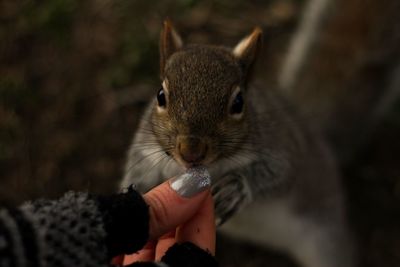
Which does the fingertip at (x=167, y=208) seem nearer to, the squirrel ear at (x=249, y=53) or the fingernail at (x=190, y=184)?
A: the fingernail at (x=190, y=184)

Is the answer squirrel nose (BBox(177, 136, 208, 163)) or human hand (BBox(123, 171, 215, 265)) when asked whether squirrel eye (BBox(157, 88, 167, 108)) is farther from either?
human hand (BBox(123, 171, 215, 265))

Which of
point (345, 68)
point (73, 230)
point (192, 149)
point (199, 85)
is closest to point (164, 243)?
point (192, 149)

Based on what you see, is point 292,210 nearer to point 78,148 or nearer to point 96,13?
point 78,148

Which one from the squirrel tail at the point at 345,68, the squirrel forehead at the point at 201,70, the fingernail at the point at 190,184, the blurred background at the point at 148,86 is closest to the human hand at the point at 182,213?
the fingernail at the point at 190,184

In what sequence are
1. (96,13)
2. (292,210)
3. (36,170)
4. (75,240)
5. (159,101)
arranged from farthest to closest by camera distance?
(96,13) → (36,170) → (292,210) → (159,101) → (75,240)

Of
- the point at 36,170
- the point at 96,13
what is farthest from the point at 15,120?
the point at 96,13

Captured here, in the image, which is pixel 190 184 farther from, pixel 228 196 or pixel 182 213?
pixel 228 196
